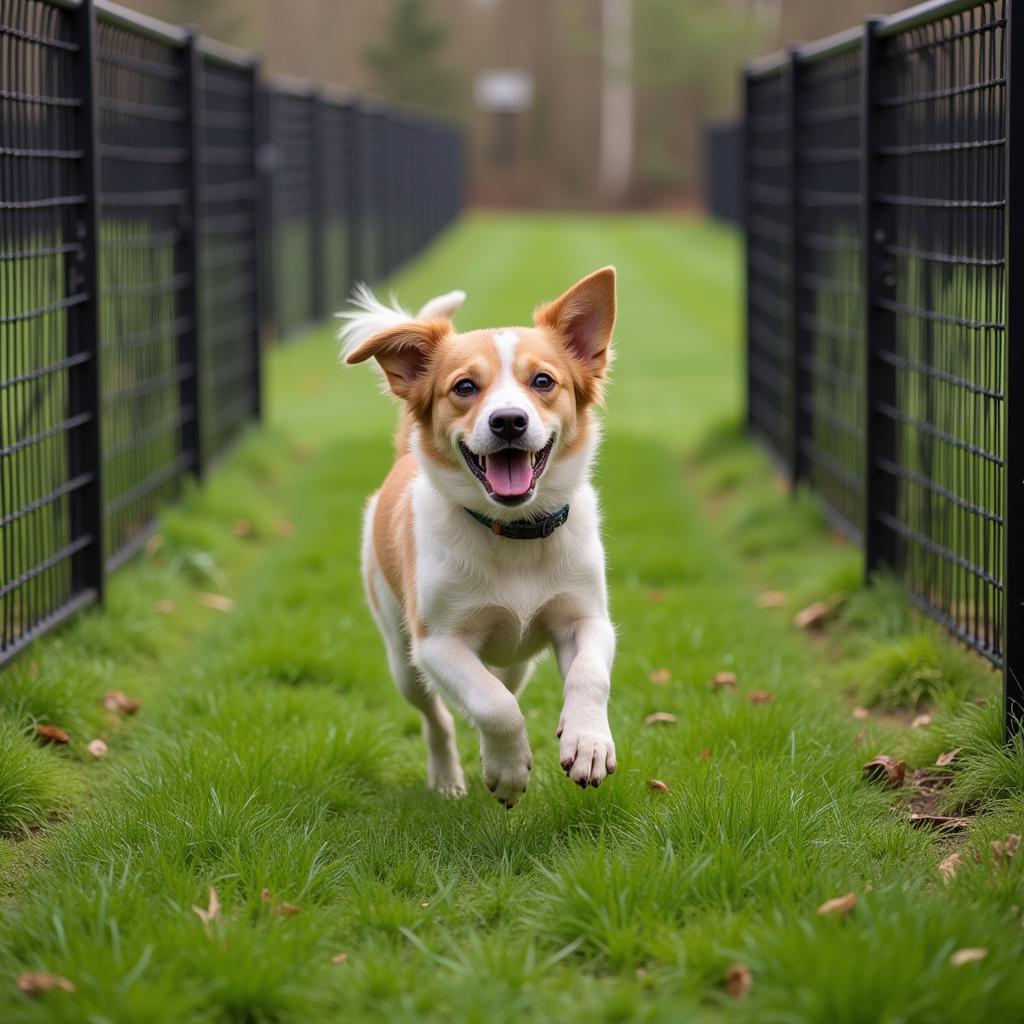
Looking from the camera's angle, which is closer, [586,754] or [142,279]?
[586,754]

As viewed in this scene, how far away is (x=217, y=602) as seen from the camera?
23.5 ft

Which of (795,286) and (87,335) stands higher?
(795,286)

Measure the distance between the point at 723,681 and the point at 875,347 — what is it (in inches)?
67.8

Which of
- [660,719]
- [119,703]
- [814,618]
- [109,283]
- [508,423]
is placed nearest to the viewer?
[508,423]

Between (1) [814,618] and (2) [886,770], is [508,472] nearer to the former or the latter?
(2) [886,770]

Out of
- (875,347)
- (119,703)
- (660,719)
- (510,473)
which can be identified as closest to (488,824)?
(510,473)

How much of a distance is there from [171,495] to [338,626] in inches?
92.2

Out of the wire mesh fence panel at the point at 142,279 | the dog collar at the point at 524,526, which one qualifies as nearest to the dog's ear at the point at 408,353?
the dog collar at the point at 524,526

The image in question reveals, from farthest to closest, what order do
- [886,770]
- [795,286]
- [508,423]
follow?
[795,286] < [886,770] < [508,423]

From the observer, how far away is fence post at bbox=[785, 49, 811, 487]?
8.57m

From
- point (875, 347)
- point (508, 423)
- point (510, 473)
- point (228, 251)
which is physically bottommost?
point (510, 473)

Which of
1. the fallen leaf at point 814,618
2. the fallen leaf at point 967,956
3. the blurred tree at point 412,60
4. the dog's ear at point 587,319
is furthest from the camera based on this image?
the blurred tree at point 412,60

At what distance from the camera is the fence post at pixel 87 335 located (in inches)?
240

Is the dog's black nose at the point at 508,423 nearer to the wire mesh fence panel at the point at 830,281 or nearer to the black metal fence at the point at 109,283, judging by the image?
the black metal fence at the point at 109,283
